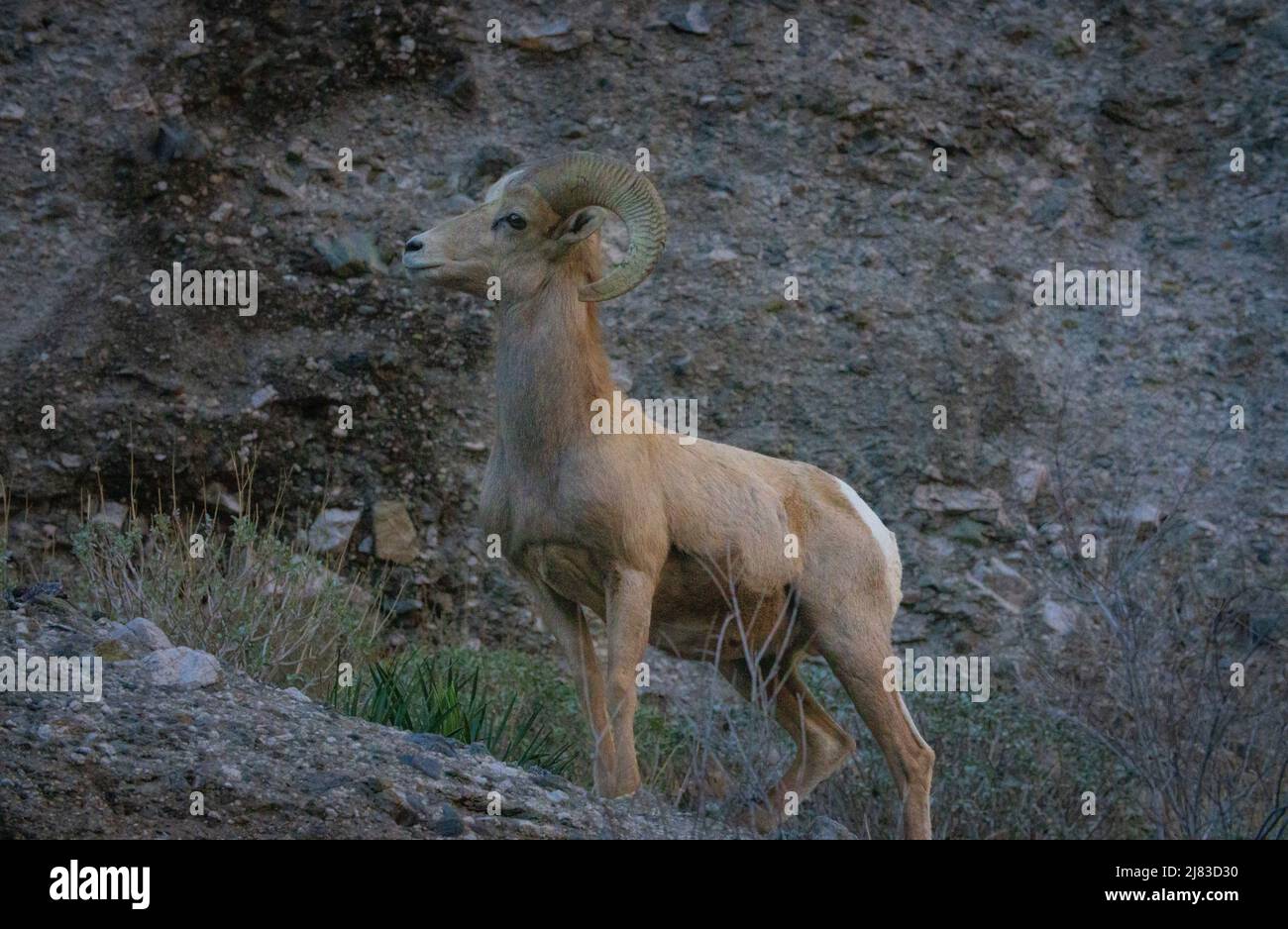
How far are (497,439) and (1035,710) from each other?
5150 millimetres

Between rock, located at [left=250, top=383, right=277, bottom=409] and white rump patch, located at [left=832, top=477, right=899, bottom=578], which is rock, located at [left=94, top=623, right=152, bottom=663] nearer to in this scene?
white rump patch, located at [left=832, top=477, right=899, bottom=578]

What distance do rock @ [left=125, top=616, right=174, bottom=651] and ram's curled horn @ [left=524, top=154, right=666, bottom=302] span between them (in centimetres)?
233

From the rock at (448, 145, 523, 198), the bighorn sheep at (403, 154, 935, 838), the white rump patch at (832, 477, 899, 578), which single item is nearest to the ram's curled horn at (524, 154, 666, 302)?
the bighorn sheep at (403, 154, 935, 838)

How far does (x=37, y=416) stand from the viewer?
1160cm

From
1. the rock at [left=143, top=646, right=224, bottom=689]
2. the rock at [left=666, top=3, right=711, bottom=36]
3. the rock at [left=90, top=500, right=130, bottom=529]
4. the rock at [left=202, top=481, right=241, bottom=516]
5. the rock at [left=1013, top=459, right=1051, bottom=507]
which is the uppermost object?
the rock at [left=666, top=3, right=711, bottom=36]

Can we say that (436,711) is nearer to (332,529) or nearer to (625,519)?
(625,519)

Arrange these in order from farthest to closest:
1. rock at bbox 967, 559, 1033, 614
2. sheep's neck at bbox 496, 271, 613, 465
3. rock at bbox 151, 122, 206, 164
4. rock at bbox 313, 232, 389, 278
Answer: rock at bbox 151, 122, 206, 164, rock at bbox 313, 232, 389, 278, rock at bbox 967, 559, 1033, 614, sheep's neck at bbox 496, 271, 613, 465

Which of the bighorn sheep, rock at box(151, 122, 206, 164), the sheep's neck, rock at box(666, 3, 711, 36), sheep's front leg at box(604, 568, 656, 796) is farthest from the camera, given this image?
rock at box(666, 3, 711, 36)

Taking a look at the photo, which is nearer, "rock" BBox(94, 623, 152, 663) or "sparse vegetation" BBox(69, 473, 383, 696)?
"rock" BBox(94, 623, 152, 663)

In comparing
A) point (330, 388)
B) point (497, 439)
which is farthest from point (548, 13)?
point (497, 439)

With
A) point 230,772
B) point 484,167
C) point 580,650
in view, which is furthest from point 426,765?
point 484,167

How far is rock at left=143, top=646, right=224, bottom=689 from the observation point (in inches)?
241

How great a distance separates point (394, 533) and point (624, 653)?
5.87 metres

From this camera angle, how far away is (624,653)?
6277 mm
